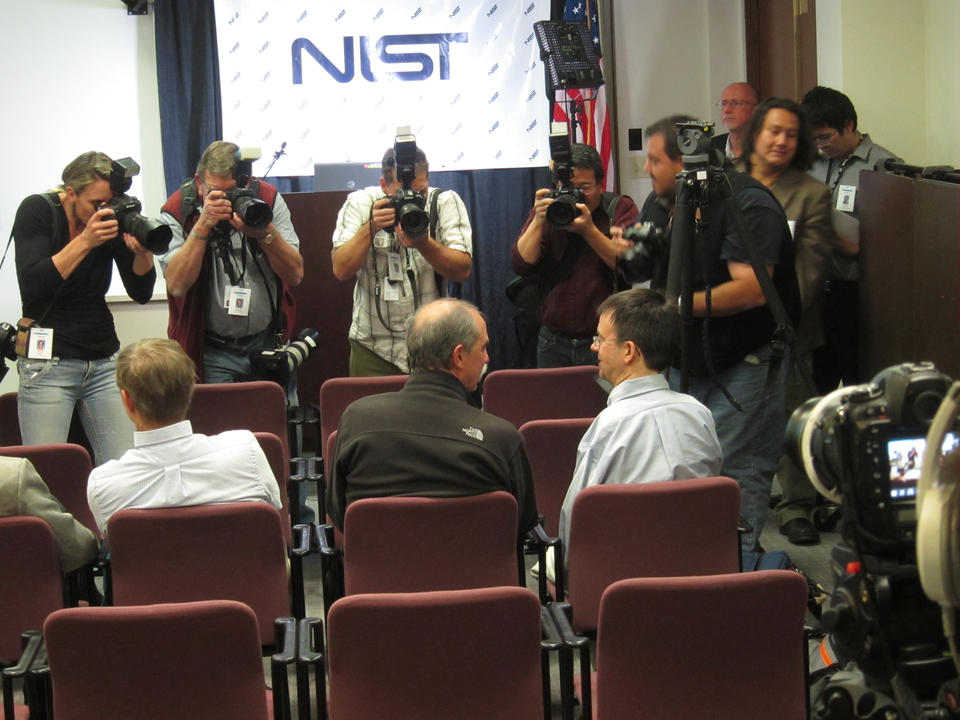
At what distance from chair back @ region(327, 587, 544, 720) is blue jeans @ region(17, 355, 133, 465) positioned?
7.10 ft

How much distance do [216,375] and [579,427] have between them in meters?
1.62

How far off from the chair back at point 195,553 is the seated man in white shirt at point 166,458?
123mm

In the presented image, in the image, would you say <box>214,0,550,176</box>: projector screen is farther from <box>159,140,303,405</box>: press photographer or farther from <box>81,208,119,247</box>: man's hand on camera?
<box>81,208,119,247</box>: man's hand on camera

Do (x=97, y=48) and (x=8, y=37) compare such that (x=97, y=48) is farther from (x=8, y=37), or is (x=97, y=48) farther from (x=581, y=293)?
(x=581, y=293)

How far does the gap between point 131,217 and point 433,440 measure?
5.76 ft

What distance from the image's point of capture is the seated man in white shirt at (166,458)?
2686 mm

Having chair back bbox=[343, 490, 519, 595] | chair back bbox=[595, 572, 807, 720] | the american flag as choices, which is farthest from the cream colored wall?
chair back bbox=[595, 572, 807, 720]

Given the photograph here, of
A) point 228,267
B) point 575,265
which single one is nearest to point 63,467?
point 228,267

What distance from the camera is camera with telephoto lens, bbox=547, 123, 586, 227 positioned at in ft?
14.2

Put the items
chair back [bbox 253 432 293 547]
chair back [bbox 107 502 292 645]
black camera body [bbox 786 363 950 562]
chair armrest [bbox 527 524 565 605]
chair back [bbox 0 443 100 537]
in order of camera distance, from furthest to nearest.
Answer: chair back [bbox 253 432 293 547] < chair back [bbox 0 443 100 537] < chair armrest [bbox 527 524 565 605] < chair back [bbox 107 502 292 645] < black camera body [bbox 786 363 950 562]

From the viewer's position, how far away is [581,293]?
14.8 ft

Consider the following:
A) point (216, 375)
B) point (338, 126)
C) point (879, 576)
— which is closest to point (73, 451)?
point (216, 375)

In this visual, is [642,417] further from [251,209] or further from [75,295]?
[75,295]

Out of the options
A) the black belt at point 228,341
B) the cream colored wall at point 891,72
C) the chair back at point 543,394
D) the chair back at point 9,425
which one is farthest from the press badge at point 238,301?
the cream colored wall at point 891,72
